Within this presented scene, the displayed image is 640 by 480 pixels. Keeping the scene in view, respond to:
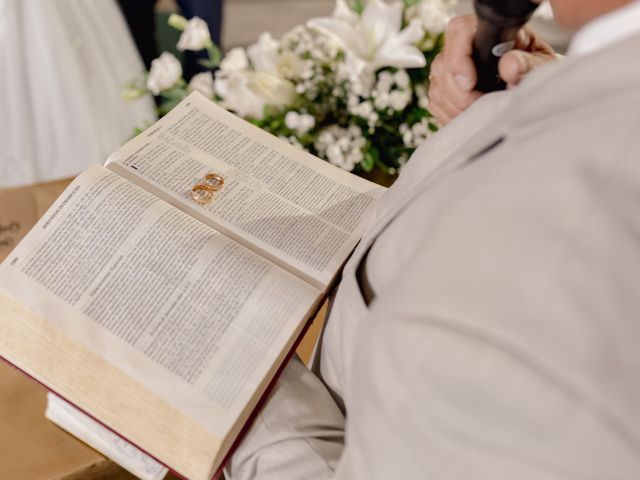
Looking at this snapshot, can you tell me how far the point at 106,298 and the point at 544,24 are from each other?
261 cm

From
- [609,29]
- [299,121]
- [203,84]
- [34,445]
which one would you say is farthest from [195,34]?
[609,29]

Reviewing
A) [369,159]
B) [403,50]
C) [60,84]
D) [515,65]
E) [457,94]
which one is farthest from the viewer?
[60,84]

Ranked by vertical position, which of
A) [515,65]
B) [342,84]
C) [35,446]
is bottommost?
[35,446]

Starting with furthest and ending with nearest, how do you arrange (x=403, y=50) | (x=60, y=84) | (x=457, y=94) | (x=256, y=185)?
(x=60, y=84), (x=403, y=50), (x=256, y=185), (x=457, y=94)

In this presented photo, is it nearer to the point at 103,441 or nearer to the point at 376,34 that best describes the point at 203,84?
the point at 376,34

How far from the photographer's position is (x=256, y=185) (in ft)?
2.28

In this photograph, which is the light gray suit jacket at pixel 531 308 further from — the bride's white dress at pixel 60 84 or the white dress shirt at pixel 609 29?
the bride's white dress at pixel 60 84

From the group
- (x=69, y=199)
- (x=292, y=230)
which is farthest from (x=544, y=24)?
(x=69, y=199)

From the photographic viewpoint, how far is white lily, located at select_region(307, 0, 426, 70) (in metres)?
0.91

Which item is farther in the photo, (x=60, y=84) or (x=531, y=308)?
(x=60, y=84)

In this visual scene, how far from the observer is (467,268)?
297 millimetres

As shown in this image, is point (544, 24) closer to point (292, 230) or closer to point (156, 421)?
point (292, 230)

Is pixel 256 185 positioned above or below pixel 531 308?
below

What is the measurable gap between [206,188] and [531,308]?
47 cm
